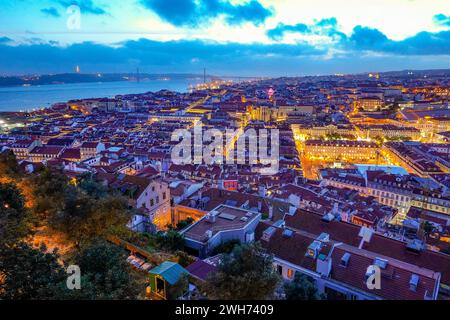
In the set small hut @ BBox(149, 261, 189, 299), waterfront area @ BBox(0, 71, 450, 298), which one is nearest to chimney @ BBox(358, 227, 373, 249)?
waterfront area @ BBox(0, 71, 450, 298)

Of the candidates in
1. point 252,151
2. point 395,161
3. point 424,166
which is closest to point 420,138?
point 395,161

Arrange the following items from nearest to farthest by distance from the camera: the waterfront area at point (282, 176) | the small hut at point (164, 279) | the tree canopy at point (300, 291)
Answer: the tree canopy at point (300, 291) → the small hut at point (164, 279) → the waterfront area at point (282, 176)

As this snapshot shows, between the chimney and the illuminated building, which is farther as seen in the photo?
the illuminated building

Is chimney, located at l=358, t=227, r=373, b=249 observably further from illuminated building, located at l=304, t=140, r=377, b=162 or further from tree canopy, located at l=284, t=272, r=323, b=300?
illuminated building, located at l=304, t=140, r=377, b=162

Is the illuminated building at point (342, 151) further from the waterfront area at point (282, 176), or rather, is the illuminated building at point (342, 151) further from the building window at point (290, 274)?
the building window at point (290, 274)

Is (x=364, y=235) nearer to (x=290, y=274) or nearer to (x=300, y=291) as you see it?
(x=290, y=274)

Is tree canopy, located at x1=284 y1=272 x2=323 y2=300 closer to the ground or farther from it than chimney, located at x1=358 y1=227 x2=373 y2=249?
farther from it

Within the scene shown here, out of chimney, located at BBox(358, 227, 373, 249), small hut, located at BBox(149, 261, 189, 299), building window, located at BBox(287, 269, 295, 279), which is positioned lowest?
building window, located at BBox(287, 269, 295, 279)

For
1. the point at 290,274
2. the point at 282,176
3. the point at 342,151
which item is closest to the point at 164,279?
the point at 290,274

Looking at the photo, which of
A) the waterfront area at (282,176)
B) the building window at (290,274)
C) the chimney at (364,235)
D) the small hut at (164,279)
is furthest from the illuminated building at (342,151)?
the small hut at (164,279)

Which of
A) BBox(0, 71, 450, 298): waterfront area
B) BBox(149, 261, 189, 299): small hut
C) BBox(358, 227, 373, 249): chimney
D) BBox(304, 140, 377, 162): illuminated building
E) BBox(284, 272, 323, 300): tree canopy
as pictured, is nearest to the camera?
BBox(284, 272, 323, 300): tree canopy

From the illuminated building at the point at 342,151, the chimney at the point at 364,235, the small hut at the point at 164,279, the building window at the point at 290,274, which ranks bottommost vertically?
the illuminated building at the point at 342,151
